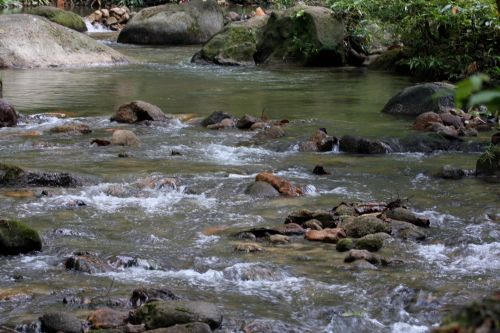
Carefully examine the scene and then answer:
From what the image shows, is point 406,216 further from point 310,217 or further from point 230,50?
point 230,50

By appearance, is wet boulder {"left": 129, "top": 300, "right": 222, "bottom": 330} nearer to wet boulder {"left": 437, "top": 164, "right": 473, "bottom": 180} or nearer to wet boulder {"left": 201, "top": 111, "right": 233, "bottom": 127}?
wet boulder {"left": 437, "top": 164, "right": 473, "bottom": 180}

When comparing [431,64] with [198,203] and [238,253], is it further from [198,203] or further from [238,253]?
[238,253]

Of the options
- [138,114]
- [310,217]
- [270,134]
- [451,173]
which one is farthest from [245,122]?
[310,217]

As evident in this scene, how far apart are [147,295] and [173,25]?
709 inches

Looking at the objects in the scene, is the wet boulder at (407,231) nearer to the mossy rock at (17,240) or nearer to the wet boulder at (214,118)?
the mossy rock at (17,240)

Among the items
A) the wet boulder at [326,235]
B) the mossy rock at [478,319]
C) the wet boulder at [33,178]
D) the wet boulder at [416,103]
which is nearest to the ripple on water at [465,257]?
the wet boulder at [326,235]

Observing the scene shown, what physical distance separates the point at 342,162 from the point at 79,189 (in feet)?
9.00

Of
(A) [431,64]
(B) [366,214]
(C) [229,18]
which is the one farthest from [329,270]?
(C) [229,18]

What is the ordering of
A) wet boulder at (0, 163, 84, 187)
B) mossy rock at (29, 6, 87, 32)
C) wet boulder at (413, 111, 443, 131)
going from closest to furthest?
wet boulder at (0, 163, 84, 187) → wet boulder at (413, 111, 443, 131) → mossy rock at (29, 6, 87, 32)

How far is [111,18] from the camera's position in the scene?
2719 centimetres

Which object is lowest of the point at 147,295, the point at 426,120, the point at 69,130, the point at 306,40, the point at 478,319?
the point at 69,130

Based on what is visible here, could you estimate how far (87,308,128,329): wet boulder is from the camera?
405cm

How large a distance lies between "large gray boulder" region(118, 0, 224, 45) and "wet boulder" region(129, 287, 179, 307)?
17683 millimetres

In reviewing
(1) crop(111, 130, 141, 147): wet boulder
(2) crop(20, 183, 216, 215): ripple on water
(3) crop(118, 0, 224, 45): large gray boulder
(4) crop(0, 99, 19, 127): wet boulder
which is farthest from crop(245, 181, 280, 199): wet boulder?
(3) crop(118, 0, 224, 45): large gray boulder
